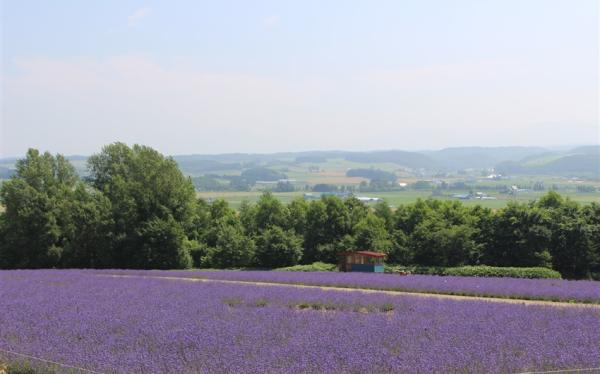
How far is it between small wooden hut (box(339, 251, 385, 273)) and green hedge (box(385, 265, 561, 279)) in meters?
0.85

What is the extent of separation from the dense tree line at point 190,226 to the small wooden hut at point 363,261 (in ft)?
15.6

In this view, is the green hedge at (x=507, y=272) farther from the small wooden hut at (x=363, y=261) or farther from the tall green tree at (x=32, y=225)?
the tall green tree at (x=32, y=225)

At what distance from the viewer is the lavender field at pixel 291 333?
9.20 m

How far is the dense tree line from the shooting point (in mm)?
35094

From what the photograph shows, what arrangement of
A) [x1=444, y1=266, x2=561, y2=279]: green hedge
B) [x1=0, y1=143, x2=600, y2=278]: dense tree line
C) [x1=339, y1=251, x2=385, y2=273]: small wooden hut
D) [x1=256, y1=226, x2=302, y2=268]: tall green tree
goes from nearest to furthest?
[x1=444, y1=266, x2=561, y2=279]: green hedge, [x1=339, y1=251, x2=385, y2=273]: small wooden hut, [x1=0, y1=143, x2=600, y2=278]: dense tree line, [x1=256, y1=226, x2=302, y2=268]: tall green tree

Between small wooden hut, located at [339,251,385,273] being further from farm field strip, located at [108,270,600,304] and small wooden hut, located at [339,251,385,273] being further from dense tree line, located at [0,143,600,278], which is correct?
farm field strip, located at [108,270,600,304]

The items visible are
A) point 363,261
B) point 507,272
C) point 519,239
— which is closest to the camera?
point 507,272

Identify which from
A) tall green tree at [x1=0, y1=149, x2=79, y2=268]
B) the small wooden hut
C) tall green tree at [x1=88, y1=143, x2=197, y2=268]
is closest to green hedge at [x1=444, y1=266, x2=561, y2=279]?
the small wooden hut

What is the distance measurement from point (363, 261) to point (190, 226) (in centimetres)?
1713

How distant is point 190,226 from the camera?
143ft

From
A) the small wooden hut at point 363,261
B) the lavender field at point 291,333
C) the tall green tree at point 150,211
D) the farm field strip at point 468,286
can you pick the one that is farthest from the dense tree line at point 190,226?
the lavender field at point 291,333

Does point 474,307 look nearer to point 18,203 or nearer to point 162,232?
point 162,232

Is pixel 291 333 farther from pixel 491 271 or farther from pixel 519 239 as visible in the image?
pixel 519 239

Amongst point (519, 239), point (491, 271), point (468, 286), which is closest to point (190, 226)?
point (519, 239)
